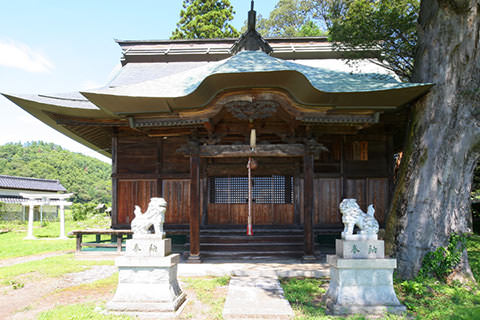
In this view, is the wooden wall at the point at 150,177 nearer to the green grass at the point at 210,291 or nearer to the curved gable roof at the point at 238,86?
the curved gable roof at the point at 238,86

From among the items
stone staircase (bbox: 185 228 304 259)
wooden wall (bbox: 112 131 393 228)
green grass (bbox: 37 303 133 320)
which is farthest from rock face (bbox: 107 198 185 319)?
wooden wall (bbox: 112 131 393 228)

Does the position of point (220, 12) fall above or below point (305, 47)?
above

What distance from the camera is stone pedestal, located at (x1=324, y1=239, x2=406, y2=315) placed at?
4.59m

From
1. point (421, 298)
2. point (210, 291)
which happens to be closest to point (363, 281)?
point (421, 298)

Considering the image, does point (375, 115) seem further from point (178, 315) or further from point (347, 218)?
point (178, 315)

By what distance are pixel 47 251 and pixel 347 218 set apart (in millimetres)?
10451

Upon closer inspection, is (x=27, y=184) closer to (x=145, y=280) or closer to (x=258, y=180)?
(x=258, y=180)

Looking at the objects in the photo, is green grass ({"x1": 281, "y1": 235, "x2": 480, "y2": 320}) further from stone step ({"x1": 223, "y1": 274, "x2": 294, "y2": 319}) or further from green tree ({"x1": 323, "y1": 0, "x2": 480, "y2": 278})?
green tree ({"x1": 323, "y1": 0, "x2": 480, "y2": 278})

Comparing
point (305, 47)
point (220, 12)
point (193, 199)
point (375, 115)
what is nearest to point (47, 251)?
point (193, 199)

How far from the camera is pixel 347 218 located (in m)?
4.78

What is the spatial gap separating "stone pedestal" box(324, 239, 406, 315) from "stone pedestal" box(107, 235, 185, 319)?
7.94 feet

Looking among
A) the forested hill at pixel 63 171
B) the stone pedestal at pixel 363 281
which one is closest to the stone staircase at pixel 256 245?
→ the stone pedestal at pixel 363 281

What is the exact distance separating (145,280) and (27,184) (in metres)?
29.2

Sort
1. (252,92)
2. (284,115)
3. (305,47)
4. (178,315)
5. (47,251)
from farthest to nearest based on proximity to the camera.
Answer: (305,47), (47,251), (284,115), (252,92), (178,315)
